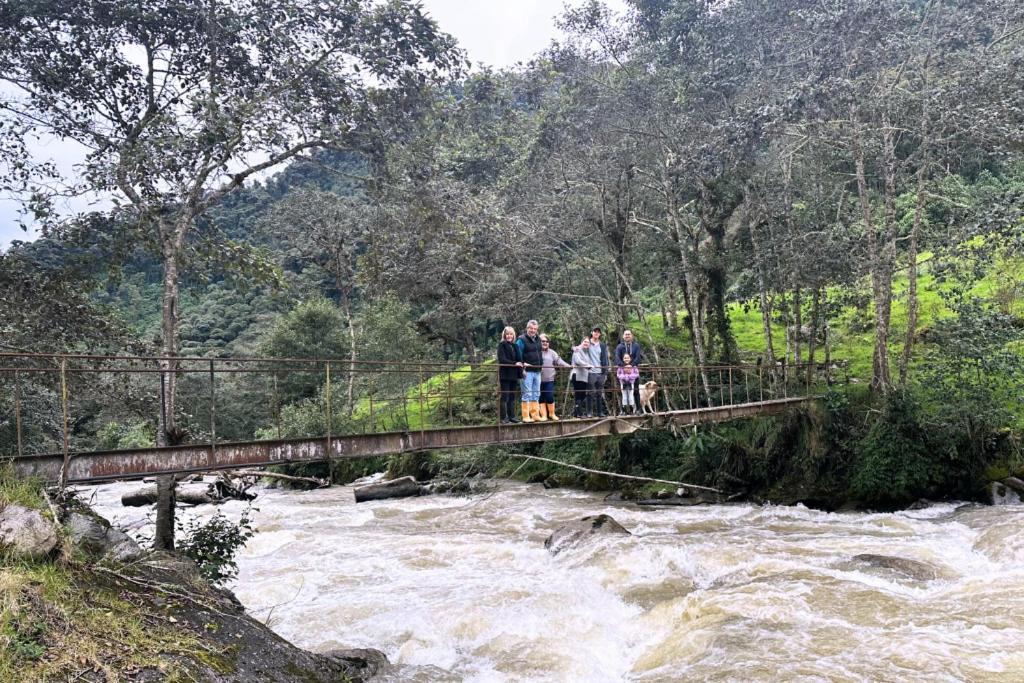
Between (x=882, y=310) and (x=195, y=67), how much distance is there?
44.8ft

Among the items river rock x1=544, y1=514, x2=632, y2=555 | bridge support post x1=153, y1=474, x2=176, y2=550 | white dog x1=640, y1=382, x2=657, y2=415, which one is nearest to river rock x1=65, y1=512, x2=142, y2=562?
bridge support post x1=153, y1=474, x2=176, y2=550

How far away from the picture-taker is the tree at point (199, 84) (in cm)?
941

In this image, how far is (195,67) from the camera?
34.1 feet

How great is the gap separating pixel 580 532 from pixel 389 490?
8.95m

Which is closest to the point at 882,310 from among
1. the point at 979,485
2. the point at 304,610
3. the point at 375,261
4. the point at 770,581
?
the point at 979,485

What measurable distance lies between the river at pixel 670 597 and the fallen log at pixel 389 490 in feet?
15.7

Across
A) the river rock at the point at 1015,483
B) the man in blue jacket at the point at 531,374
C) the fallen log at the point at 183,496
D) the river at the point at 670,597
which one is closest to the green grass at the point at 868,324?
the river rock at the point at 1015,483

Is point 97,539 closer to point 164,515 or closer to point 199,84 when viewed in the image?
point 164,515

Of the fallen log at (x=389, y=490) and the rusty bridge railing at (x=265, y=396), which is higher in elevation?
the rusty bridge railing at (x=265, y=396)

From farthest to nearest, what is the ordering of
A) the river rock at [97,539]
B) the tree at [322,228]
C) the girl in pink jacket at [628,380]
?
1. the tree at [322,228]
2. the girl in pink jacket at [628,380]
3. the river rock at [97,539]

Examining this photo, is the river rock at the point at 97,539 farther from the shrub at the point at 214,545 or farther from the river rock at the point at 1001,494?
the river rock at the point at 1001,494

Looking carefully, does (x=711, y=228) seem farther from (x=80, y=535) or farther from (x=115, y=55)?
(x=80, y=535)

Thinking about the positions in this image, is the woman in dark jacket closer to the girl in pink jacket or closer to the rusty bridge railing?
the rusty bridge railing

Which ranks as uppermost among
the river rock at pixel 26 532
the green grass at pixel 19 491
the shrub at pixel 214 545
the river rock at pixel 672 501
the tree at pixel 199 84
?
the tree at pixel 199 84
